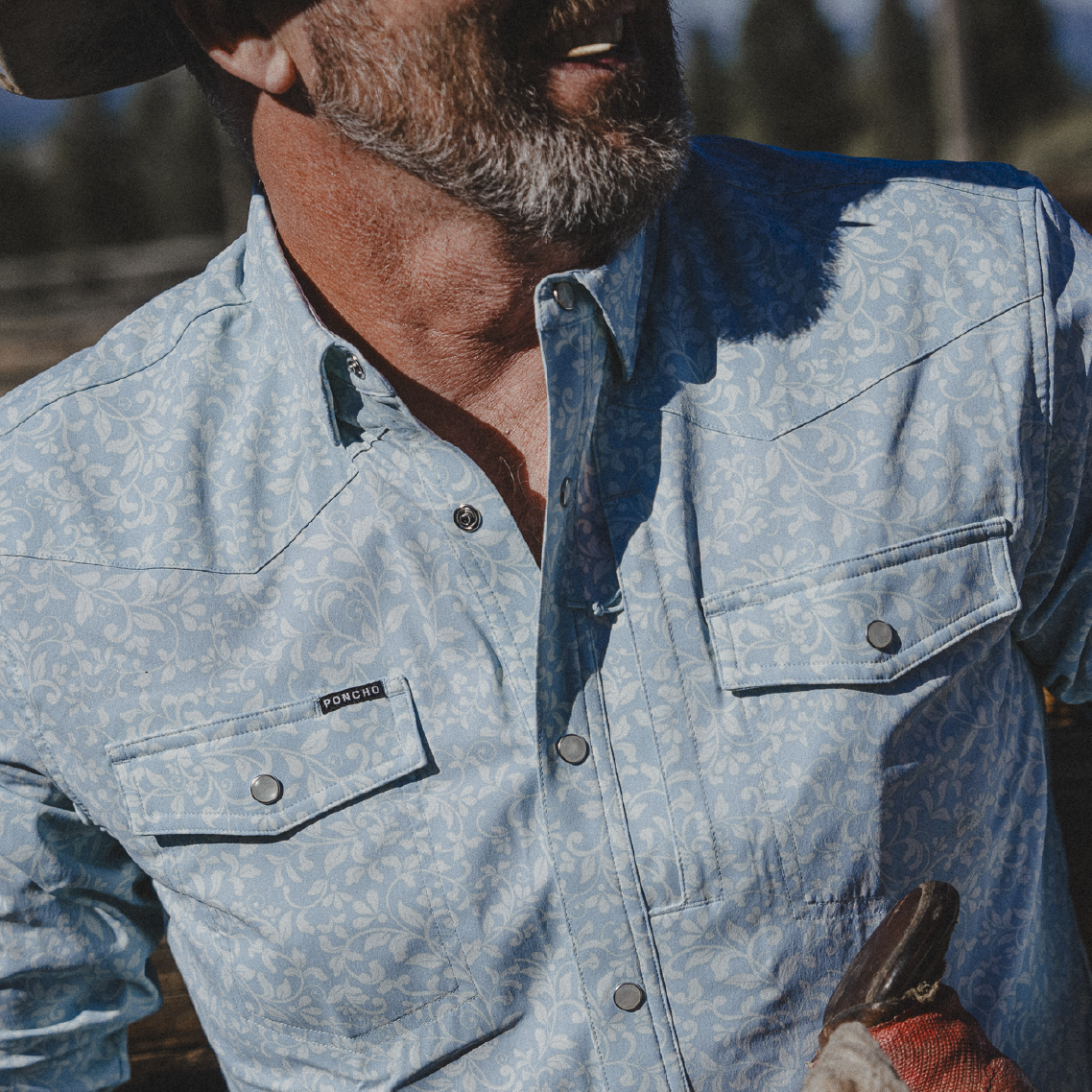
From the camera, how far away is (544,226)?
1.33 m

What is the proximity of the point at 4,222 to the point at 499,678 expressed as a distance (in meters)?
26.8

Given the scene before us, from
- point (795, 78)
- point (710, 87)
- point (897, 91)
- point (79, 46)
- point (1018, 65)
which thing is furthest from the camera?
point (710, 87)

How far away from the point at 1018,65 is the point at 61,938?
19.6 meters

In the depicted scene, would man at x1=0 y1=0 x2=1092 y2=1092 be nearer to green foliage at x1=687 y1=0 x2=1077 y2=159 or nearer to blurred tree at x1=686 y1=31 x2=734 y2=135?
green foliage at x1=687 y1=0 x2=1077 y2=159

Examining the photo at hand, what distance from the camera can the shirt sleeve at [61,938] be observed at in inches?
54.5

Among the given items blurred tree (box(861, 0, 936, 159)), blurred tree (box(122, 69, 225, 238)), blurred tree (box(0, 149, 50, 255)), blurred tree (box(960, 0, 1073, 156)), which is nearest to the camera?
blurred tree (box(960, 0, 1073, 156))

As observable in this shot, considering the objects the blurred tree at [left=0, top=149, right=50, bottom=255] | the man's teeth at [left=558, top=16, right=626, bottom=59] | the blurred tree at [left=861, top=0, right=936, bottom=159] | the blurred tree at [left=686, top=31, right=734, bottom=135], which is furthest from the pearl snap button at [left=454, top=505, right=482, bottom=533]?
the blurred tree at [left=0, top=149, right=50, bottom=255]

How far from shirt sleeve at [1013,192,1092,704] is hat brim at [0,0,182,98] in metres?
1.17

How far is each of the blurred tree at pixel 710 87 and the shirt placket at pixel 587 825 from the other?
1942cm

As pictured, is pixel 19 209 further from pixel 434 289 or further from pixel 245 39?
pixel 434 289

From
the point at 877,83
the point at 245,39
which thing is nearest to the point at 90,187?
the point at 877,83

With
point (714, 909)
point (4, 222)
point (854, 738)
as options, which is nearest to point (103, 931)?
point (714, 909)

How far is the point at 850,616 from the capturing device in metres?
1.26

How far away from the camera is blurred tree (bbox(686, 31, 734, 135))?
2001 centimetres
